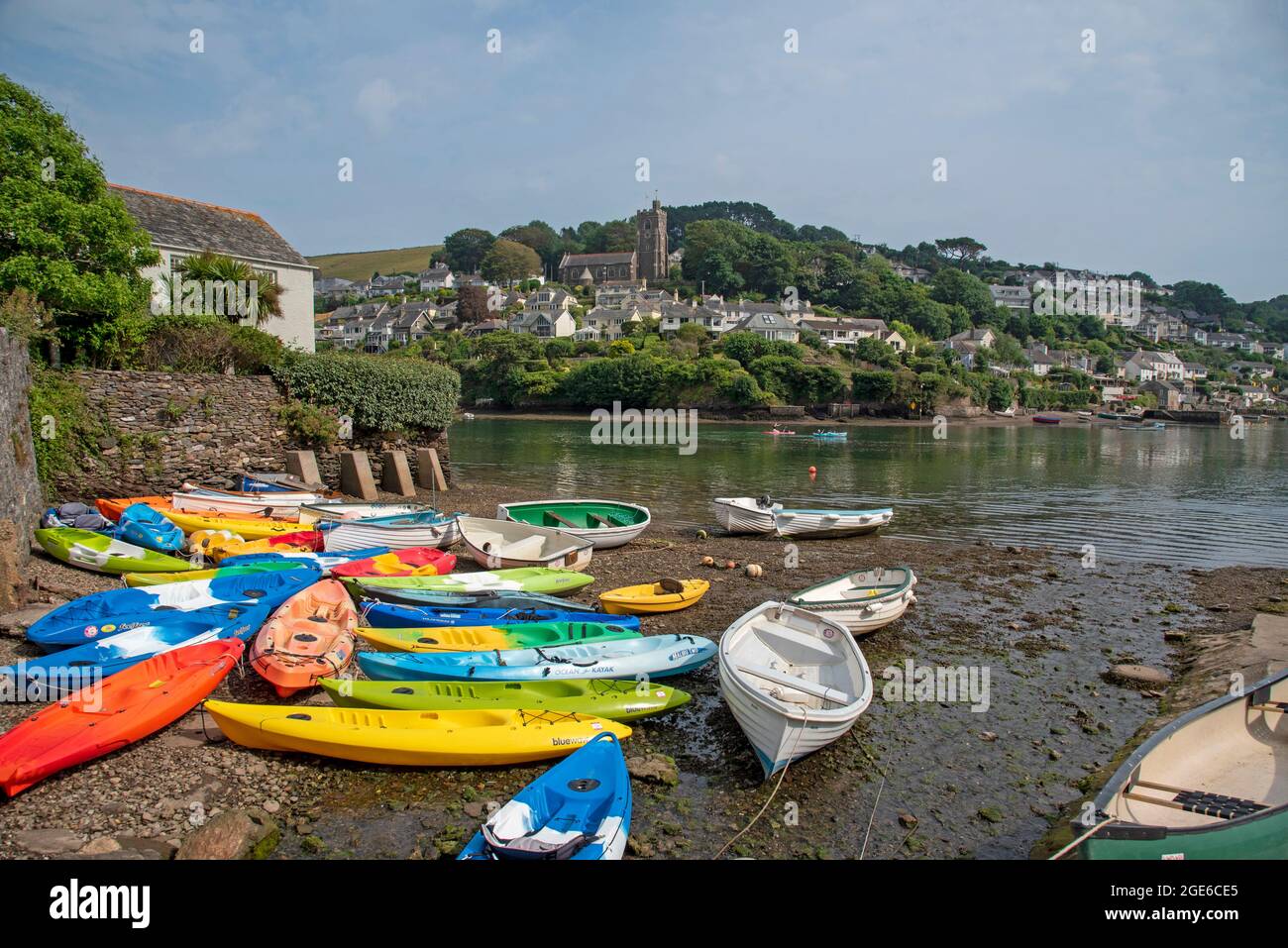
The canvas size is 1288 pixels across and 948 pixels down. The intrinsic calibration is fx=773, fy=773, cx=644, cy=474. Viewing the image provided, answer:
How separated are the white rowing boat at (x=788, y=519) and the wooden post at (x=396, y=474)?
32.3 ft

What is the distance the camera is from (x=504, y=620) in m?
11.5

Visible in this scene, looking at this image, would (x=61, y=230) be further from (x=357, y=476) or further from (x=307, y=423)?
(x=357, y=476)

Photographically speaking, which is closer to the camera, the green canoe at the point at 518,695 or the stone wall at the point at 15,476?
the green canoe at the point at 518,695

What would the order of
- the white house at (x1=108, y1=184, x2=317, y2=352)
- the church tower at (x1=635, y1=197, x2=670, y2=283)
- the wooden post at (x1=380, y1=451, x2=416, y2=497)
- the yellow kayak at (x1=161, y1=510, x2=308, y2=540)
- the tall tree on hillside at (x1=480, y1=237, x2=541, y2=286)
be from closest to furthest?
the yellow kayak at (x1=161, y1=510, x2=308, y2=540), the wooden post at (x1=380, y1=451, x2=416, y2=497), the white house at (x1=108, y1=184, x2=317, y2=352), the church tower at (x1=635, y1=197, x2=670, y2=283), the tall tree on hillside at (x1=480, y1=237, x2=541, y2=286)

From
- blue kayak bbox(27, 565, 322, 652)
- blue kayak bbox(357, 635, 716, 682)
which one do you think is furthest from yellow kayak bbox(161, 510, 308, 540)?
blue kayak bbox(357, 635, 716, 682)

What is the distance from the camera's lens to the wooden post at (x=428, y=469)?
25.4m

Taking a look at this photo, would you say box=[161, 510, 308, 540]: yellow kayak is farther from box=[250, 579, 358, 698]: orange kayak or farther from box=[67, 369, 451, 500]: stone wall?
box=[250, 579, 358, 698]: orange kayak

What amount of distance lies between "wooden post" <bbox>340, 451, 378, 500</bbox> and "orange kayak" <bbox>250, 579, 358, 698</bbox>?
36.2ft

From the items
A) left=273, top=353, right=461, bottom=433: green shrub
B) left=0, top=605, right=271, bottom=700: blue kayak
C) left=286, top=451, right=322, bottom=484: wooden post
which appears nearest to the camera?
left=0, top=605, right=271, bottom=700: blue kayak

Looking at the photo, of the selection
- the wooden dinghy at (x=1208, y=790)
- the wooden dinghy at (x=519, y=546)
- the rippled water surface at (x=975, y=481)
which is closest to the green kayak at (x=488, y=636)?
A: the wooden dinghy at (x=519, y=546)

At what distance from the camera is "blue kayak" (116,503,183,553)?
14.8 m

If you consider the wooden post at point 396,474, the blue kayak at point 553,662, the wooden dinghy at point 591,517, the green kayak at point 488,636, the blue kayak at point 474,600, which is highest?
the wooden post at point 396,474

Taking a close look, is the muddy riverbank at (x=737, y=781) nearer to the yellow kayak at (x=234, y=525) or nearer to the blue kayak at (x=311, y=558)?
the blue kayak at (x=311, y=558)

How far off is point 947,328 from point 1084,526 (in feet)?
426
